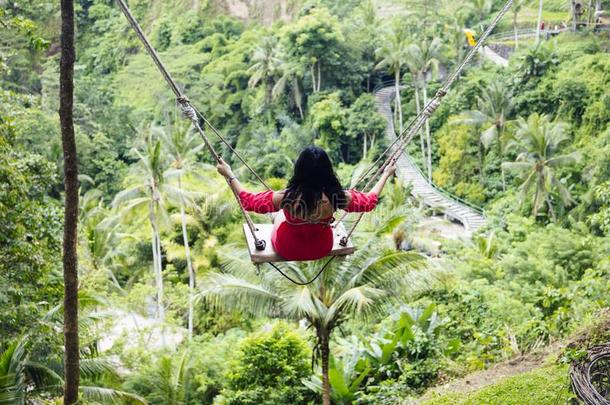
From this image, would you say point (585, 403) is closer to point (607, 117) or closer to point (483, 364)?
point (483, 364)

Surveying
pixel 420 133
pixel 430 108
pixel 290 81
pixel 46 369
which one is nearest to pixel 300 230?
pixel 430 108

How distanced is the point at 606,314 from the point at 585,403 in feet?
10.5

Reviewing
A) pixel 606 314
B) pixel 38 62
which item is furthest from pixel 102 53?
pixel 606 314

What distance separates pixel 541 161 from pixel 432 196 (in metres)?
5.45

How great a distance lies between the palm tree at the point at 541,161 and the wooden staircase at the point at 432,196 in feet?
8.74

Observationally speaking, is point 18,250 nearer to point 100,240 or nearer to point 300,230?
point 300,230

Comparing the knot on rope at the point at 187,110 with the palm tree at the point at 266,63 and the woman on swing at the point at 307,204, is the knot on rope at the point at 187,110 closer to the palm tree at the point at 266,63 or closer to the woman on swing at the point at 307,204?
the woman on swing at the point at 307,204

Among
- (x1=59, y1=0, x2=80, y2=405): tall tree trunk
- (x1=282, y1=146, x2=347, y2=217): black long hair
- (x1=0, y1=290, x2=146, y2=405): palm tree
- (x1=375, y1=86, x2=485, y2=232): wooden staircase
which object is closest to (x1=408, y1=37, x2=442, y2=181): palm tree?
(x1=375, y1=86, x2=485, y2=232): wooden staircase

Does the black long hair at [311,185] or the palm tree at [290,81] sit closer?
the black long hair at [311,185]

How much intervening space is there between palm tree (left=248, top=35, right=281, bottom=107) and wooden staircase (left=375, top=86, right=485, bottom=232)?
14.9 ft

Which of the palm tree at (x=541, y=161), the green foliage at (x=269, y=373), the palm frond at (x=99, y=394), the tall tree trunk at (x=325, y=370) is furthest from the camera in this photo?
the palm tree at (x=541, y=161)

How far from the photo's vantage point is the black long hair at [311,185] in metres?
3.42

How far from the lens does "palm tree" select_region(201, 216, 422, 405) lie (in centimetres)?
805

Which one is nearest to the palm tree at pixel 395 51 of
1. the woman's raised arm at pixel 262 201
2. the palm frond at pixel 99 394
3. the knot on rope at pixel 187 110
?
the palm frond at pixel 99 394
